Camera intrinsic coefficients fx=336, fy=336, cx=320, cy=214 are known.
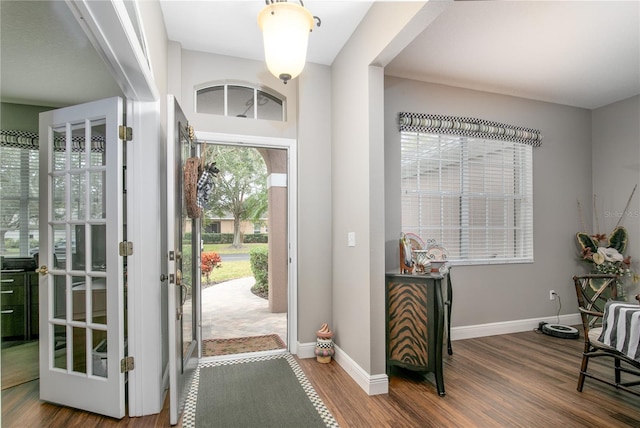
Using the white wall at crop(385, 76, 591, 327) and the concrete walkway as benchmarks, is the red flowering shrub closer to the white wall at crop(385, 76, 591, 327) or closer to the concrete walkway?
the concrete walkway

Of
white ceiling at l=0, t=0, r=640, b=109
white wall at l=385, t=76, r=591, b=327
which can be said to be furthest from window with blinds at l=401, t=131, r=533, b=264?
white ceiling at l=0, t=0, r=640, b=109

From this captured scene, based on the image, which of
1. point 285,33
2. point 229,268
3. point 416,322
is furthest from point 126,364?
point 229,268

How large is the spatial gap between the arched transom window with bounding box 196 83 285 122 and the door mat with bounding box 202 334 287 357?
2.32 m

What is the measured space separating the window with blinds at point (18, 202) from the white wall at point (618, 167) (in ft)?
22.8

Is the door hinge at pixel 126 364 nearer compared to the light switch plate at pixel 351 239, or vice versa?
the door hinge at pixel 126 364

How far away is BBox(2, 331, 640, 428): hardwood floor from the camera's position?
2.16 meters

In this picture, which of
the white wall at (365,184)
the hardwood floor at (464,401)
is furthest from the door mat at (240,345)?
the white wall at (365,184)

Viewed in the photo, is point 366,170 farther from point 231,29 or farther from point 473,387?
point 473,387

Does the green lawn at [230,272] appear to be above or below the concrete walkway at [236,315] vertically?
above

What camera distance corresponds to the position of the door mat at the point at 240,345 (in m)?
3.37

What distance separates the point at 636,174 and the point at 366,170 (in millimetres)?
3638

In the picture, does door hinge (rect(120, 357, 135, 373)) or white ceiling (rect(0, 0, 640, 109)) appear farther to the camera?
white ceiling (rect(0, 0, 640, 109))

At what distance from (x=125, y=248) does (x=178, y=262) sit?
Answer: 0.34m

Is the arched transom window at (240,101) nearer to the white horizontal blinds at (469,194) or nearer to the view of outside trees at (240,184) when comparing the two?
the white horizontal blinds at (469,194)
